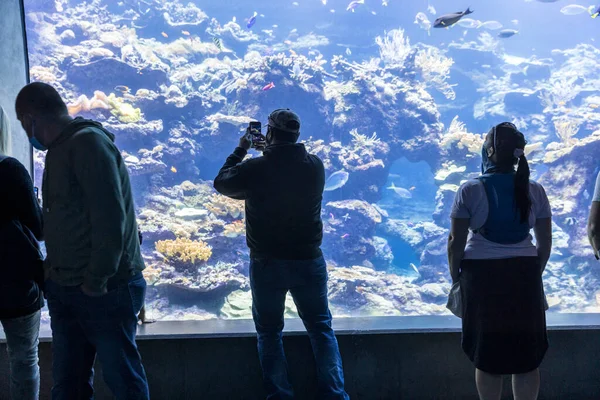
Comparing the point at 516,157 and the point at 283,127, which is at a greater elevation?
the point at 283,127

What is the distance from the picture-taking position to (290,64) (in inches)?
544

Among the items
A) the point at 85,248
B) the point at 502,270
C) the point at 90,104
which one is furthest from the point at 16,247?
the point at 90,104

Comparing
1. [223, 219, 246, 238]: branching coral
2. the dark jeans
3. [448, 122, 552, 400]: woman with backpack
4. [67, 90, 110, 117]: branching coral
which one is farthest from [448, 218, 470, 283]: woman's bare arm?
[67, 90, 110, 117]: branching coral

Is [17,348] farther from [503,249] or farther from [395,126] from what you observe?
[395,126]

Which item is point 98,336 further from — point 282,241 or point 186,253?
point 186,253

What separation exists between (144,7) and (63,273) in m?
25.9

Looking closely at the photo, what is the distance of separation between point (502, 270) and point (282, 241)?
0.98 m

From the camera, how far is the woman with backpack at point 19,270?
4.87ft

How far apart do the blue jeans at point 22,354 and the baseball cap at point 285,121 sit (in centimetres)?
130

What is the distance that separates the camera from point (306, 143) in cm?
1251

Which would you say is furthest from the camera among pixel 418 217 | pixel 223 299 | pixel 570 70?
pixel 570 70

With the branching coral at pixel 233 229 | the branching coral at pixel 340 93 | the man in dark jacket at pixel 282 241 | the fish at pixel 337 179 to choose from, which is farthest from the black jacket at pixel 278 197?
the branching coral at pixel 340 93

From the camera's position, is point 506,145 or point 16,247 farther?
point 506,145

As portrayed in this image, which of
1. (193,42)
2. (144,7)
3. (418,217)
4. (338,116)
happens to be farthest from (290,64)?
(144,7)
